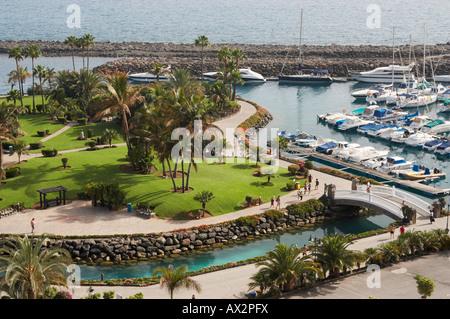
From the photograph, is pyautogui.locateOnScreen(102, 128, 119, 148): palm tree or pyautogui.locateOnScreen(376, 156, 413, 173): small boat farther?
pyautogui.locateOnScreen(376, 156, 413, 173): small boat

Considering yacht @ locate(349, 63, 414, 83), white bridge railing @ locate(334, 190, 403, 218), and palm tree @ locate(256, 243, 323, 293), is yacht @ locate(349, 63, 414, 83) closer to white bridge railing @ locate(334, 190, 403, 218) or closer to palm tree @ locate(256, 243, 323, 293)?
white bridge railing @ locate(334, 190, 403, 218)

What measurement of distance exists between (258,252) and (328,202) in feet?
40.4

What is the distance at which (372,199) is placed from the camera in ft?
208

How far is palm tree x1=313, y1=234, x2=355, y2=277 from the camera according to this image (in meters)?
46.2

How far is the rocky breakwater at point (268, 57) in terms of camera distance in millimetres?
159875

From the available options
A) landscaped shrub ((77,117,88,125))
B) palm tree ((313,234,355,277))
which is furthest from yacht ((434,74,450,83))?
palm tree ((313,234,355,277))

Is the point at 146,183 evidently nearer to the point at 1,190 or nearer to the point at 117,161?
the point at 117,161

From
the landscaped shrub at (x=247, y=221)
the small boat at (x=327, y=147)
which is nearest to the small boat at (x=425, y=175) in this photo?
the small boat at (x=327, y=147)

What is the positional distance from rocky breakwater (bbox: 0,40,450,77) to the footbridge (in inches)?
3664

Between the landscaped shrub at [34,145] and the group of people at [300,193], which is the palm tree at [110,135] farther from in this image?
the group of people at [300,193]

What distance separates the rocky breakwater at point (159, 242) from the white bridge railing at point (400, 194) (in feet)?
40.9

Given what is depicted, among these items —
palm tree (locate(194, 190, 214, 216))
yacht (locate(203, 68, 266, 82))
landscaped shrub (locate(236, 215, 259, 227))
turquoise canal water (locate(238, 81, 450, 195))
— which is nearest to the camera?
landscaped shrub (locate(236, 215, 259, 227))

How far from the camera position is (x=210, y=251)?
57.1 meters

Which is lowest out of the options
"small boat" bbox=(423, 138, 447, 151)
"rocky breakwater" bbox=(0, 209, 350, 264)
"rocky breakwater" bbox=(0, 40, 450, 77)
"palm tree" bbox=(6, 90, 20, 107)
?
"rocky breakwater" bbox=(0, 209, 350, 264)
